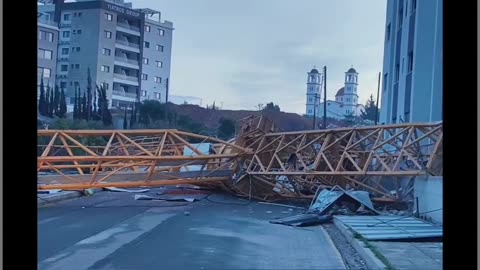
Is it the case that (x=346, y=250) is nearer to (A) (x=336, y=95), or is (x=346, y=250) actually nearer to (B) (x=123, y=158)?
(A) (x=336, y=95)

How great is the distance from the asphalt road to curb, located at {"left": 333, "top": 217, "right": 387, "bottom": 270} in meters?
0.28

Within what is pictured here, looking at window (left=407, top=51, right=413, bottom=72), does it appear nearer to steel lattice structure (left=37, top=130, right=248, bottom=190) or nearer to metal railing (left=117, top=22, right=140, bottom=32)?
steel lattice structure (left=37, top=130, right=248, bottom=190)

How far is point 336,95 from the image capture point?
28.3ft

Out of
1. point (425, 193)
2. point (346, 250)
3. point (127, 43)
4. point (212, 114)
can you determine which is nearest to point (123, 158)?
point (127, 43)

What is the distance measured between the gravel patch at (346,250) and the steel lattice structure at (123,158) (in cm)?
482

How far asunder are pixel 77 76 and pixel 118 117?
4.72ft

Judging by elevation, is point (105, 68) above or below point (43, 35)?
above

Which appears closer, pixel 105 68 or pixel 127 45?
pixel 127 45

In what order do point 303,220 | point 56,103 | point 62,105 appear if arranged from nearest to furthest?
point 56,103, point 303,220, point 62,105

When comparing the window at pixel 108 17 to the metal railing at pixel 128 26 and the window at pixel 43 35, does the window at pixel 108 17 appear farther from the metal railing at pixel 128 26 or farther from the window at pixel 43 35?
the window at pixel 43 35

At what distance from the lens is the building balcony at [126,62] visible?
38.1 ft

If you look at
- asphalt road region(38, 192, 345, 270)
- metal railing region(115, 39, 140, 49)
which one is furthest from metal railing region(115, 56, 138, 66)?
asphalt road region(38, 192, 345, 270)

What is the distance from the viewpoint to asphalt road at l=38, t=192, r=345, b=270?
22.3 feet

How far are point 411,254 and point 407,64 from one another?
11.5 metres
